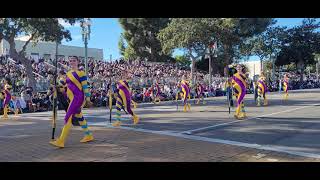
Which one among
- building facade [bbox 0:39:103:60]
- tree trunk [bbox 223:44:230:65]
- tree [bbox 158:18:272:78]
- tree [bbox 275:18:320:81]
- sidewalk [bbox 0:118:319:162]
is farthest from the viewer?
tree [bbox 275:18:320:81]

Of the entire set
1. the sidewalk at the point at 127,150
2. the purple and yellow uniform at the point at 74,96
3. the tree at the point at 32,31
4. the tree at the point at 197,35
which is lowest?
the sidewalk at the point at 127,150

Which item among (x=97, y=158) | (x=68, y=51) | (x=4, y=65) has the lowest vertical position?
(x=97, y=158)

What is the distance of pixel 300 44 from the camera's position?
56250 millimetres

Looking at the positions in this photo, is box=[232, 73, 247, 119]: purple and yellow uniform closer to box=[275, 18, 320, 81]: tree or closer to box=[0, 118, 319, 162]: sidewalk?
box=[0, 118, 319, 162]: sidewalk

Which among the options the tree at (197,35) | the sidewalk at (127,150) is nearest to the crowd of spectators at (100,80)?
the tree at (197,35)

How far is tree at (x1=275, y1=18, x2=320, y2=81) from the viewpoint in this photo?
Result: 56.0m

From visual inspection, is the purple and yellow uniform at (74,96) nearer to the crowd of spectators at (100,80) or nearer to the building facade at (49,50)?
the crowd of spectators at (100,80)

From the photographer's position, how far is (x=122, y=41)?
202 ft

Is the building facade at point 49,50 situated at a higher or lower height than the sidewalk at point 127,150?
higher

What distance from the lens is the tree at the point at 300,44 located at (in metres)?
56.0

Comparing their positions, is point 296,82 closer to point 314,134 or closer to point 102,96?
point 102,96

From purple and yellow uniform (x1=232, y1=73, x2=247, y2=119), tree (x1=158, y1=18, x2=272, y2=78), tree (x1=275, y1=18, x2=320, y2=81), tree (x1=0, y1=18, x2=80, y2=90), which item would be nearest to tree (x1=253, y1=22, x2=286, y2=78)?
tree (x1=275, y1=18, x2=320, y2=81)

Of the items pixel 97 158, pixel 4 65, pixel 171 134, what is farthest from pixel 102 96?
pixel 97 158
